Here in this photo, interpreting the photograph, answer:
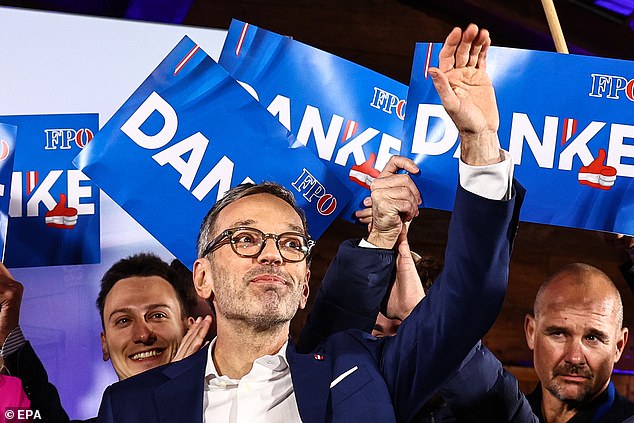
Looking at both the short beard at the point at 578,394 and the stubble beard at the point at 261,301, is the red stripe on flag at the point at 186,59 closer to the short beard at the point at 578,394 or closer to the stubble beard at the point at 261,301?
the stubble beard at the point at 261,301

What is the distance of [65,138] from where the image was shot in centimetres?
278

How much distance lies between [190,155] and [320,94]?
0.42 metres

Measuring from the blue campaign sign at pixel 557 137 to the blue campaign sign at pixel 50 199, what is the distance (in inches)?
34.4

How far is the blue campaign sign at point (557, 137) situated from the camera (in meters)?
2.45

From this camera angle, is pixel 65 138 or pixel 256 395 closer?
pixel 256 395

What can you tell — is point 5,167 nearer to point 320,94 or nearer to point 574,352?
point 320,94

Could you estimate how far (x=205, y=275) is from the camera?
2000mm

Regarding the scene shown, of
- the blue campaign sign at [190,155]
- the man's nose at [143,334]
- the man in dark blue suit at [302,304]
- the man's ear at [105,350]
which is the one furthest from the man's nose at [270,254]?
the man's ear at [105,350]

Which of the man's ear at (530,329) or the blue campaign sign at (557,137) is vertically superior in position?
the blue campaign sign at (557,137)

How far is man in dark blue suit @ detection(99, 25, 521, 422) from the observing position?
172 centimetres

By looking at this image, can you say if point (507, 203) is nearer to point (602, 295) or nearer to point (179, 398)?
point (179, 398)

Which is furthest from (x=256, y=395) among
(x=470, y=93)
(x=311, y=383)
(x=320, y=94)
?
(x=320, y=94)

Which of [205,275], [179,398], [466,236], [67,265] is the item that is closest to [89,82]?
[67,265]

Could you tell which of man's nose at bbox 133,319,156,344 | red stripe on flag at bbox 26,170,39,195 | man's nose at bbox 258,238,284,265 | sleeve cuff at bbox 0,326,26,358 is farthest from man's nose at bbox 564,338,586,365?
red stripe on flag at bbox 26,170,39,195
